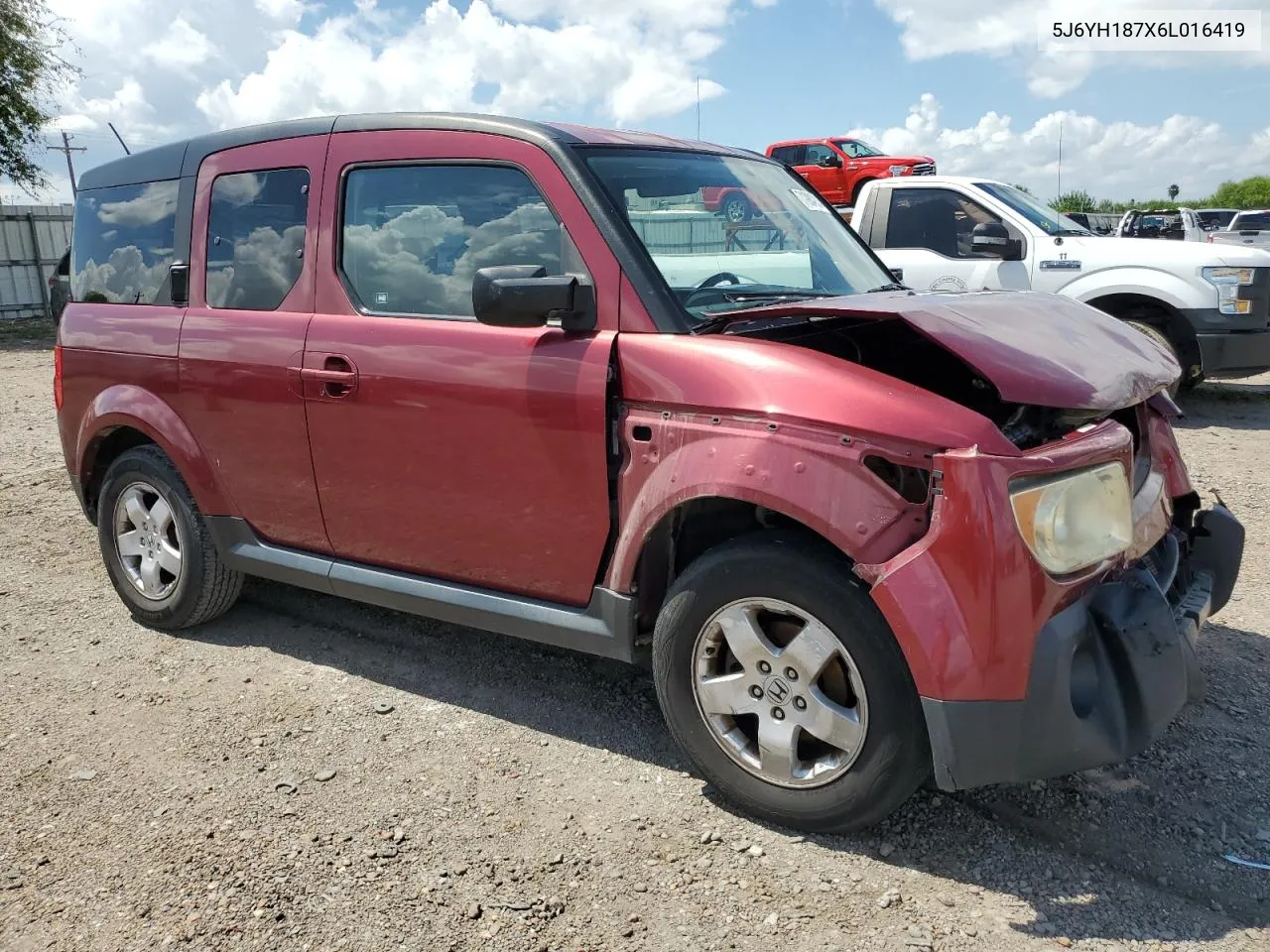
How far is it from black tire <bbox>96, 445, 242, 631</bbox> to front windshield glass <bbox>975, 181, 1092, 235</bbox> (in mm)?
7452

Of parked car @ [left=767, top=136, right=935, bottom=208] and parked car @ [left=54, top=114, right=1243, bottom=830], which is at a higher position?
parked car @ [left=767, top=136, right=935, bottom=208]

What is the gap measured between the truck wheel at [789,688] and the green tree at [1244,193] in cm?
5693

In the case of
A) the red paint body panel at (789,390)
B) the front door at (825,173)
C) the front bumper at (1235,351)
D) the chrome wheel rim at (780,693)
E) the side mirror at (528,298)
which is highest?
the front door at (825,173)

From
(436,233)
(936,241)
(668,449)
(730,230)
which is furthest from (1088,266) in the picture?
(668,449)

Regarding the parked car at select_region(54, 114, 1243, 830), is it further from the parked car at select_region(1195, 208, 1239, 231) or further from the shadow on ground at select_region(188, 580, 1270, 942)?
the parked car at select_region(1195, 208, 1239, 231)

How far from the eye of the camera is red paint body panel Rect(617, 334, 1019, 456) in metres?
2.56

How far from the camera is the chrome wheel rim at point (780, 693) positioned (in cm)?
275

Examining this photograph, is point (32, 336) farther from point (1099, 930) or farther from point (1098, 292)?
point (1099, 930)

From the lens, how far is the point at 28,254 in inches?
898

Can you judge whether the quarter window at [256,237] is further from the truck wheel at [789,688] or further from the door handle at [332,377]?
the truck wheel at [789,688]

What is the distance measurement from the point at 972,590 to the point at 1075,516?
36 centimetres

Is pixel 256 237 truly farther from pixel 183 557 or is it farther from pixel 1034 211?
pixel 1034 211

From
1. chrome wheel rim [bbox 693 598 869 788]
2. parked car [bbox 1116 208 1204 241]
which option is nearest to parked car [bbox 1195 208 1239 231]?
parked car [bbox 1116 208 1204 241]

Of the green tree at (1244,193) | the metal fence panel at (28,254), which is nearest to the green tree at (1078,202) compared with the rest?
the green tree at (1244,193)
